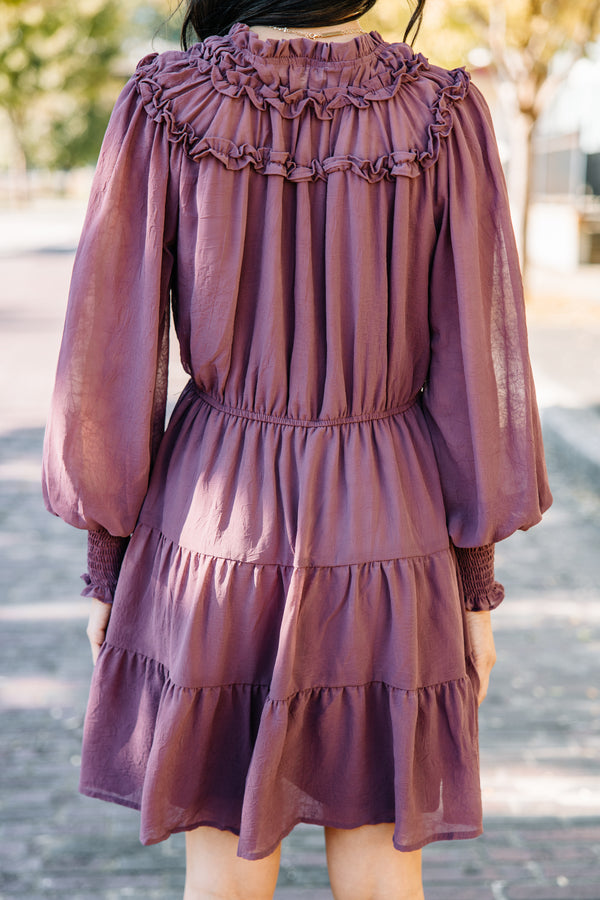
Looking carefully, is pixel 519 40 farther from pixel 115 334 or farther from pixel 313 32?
pixel 115 334

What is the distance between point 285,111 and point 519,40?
10511 millimetres

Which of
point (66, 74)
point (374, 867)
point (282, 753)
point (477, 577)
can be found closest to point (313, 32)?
point (477, 577)

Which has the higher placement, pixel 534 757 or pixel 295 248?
pixel 295 248

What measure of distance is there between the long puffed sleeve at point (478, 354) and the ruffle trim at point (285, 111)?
0.11ft

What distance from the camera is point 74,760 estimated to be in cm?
311

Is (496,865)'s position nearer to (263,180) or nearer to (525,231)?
(263,180)

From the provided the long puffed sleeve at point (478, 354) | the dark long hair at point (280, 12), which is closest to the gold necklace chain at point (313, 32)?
the dark long hair at point (280, 12)

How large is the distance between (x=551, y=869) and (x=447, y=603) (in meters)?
1.53

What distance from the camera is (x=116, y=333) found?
4.83 feet

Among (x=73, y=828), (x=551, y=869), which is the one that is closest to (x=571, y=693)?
(x=551, y=869)

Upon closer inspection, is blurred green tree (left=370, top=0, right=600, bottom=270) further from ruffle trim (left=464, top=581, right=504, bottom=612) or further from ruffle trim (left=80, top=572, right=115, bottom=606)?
ruffle trim (left=80, top=572, right=115, bottom=606)

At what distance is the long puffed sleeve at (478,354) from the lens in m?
1.43

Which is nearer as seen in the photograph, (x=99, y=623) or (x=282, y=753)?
(x=282, y=753)

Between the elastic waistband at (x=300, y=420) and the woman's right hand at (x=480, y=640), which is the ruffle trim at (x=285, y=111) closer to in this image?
the elastic waistband at (x=300, y=420)
